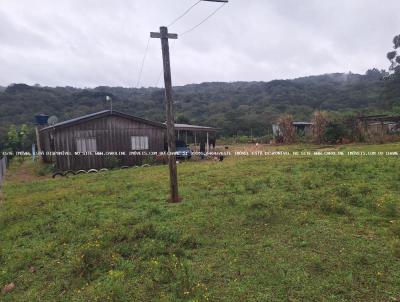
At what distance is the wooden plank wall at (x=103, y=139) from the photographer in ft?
64.0

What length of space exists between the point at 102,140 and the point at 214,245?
1644 centimetres

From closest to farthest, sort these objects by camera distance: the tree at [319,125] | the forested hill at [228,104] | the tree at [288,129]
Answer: the tree at [319,125] → the tree at [288,129] → the forested hill at [228,104]

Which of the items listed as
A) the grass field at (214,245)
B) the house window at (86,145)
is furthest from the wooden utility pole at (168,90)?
the house window at (86,145)

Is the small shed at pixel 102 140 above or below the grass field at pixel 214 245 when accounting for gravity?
above

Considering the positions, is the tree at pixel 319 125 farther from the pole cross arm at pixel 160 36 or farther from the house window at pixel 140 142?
the pole cross arm at pixel 160 36

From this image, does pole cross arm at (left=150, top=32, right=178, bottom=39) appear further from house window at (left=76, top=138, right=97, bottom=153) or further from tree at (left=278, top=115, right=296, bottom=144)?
tree at (left=278, top=115, right=296, bottom=144)

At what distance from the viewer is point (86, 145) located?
20.1 metres

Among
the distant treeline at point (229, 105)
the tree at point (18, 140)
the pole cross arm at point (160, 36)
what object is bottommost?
the tree at point (18, 140)

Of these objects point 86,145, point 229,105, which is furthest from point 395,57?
point 86,145

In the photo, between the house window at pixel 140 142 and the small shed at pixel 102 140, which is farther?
the house window at pixel 140 142

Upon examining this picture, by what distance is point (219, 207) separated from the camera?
7.99m

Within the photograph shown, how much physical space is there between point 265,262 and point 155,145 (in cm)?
1807

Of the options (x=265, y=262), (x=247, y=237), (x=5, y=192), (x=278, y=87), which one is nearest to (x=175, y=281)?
(x=265, y=262)

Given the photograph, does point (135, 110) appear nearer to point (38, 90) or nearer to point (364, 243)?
point (38, 90)
